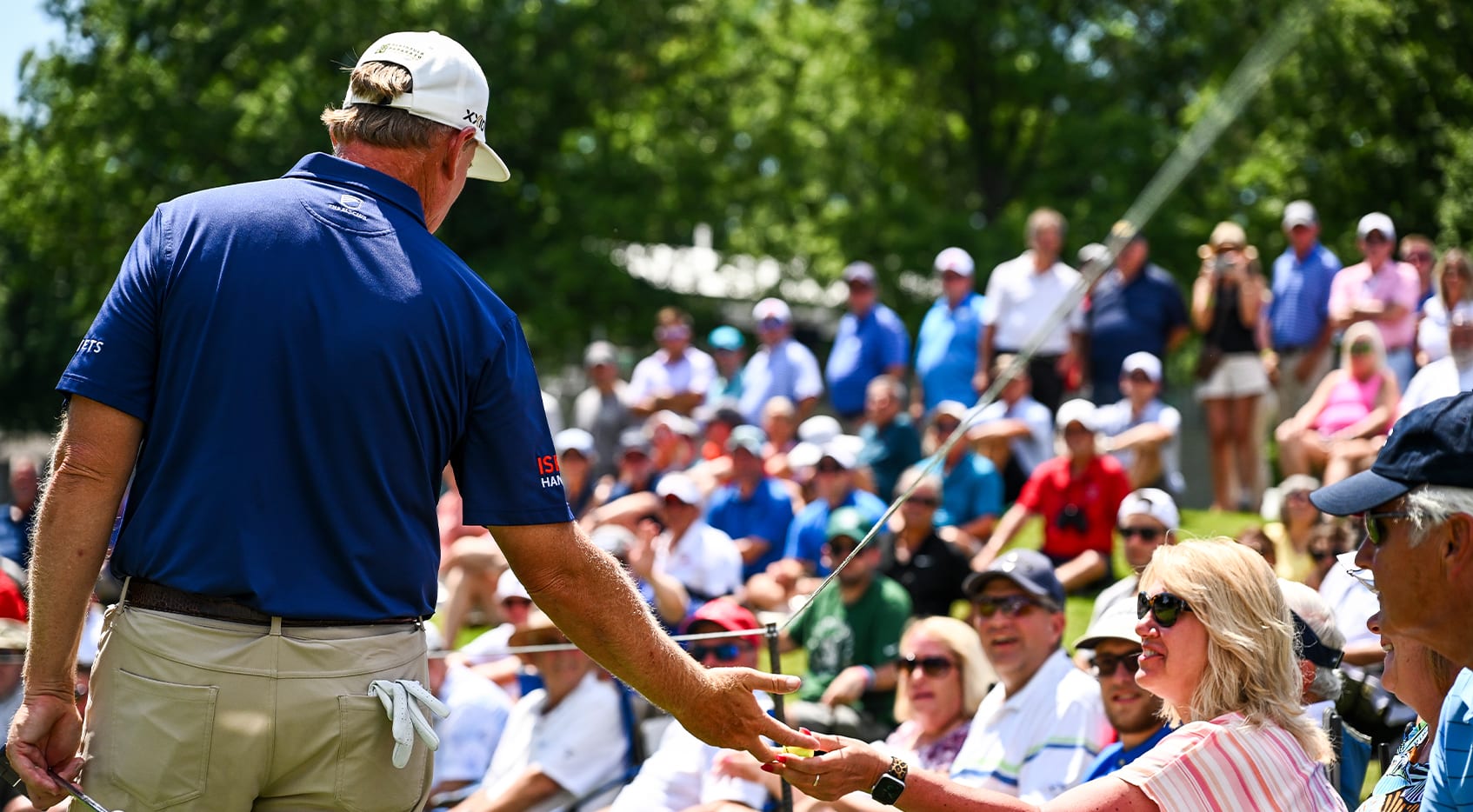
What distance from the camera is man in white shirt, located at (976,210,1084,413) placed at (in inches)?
452

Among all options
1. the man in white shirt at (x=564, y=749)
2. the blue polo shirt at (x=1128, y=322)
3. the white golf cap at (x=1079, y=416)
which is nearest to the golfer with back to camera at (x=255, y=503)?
the man in white shirt at (x=564, y=749)

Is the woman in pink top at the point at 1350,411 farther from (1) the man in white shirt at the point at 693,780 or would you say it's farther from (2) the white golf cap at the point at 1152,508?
(1) the man in white shirt at the point at 693,780

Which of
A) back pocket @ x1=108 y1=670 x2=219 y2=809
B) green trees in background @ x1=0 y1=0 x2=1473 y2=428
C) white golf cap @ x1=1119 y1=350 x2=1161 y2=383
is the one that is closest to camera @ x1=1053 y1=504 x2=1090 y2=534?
white golf cap @ x1=1119 y1=350 x2=1161 y2=383

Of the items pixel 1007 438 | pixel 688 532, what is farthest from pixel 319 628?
pixel 1007 438

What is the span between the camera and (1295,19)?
17.5 ft

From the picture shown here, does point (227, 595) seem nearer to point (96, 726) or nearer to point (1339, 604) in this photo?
point (96, 726)

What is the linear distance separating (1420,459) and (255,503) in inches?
77.4

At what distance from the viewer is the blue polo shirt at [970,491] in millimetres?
10172

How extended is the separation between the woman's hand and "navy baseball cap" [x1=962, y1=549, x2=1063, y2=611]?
8.07 ft

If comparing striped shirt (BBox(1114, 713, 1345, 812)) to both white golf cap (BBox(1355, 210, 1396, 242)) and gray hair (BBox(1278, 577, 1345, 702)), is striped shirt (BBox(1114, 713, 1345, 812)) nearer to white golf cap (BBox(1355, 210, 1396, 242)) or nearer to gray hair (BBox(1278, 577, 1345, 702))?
gray hair (BBox(1278, 577, 1345, 702))

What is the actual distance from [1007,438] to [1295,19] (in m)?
5.79

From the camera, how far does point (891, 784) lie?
11.5 ft

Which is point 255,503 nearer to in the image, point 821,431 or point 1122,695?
point 1122,695

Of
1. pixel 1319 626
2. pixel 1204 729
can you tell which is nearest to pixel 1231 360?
pixel 1319 626
